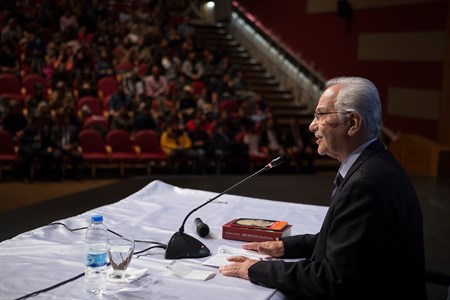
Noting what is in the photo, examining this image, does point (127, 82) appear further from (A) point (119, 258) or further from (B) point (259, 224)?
(A) point (119, 258)

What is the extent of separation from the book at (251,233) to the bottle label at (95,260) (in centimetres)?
52

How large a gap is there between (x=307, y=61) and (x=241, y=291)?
27.5 feet

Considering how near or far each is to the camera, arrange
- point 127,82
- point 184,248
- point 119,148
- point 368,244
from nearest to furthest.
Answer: point 368,244, point 184,248, point 119,148, point 127,82

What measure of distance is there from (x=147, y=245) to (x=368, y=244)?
745 mm

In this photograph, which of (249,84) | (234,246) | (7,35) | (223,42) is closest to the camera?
(234,246)

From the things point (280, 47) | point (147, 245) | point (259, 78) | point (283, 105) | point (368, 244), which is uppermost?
point (280, 47)

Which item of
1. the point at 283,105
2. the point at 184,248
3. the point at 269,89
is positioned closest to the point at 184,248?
the point at 184,248

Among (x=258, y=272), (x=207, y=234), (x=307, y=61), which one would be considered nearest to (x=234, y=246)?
(x=207, y=234)

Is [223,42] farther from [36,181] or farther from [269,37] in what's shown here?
[36,181]

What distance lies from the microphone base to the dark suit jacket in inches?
11.9

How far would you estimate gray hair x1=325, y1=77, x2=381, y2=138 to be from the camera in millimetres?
1282

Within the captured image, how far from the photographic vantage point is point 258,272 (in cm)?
134

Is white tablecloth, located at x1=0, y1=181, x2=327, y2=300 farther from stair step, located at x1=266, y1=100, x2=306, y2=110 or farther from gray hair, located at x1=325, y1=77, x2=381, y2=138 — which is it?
stair step, located at x1=266, y1=100, x2=306, y2=110

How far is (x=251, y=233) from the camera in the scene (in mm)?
1717
